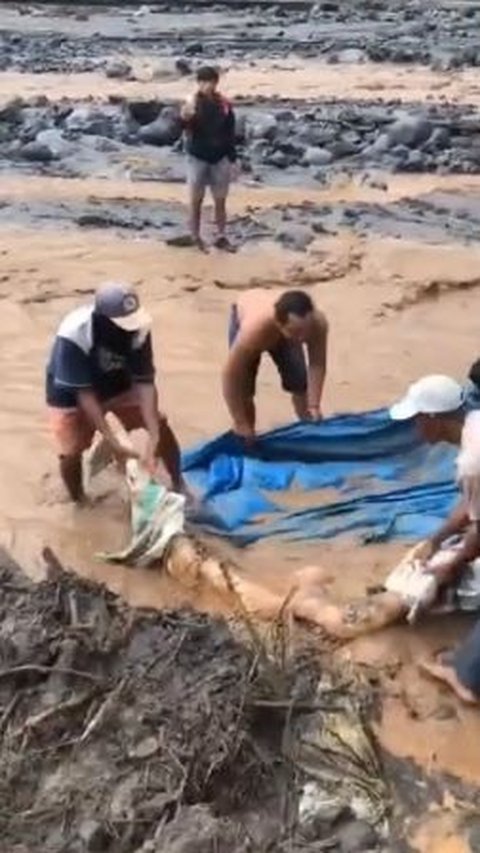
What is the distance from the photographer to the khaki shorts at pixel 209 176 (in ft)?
39.4

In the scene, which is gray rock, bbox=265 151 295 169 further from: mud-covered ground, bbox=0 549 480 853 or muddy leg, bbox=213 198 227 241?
mud-covered ground, bbox=0 549 480 853

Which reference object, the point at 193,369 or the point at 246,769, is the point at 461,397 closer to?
the point at 246,769

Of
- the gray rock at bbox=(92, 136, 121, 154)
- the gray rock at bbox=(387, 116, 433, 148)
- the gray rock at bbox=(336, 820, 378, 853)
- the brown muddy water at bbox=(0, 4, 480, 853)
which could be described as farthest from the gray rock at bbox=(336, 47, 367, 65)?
the gray rock at bbox=(336, 820, 378, 853)

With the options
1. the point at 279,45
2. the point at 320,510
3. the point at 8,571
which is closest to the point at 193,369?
the point at 320,510

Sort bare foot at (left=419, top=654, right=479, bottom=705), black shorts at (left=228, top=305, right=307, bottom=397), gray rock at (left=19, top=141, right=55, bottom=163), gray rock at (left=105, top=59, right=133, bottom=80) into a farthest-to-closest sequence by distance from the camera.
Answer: gray rock at (left=105, top=59, right=133, bottom=80) → gray rock at (left=19, top=141, right=55, bottom=163) → black shorts at (left=228, top=305, right=307, bottom=397) → bare foot at (left=419, top=654, right=479, bottom=705)

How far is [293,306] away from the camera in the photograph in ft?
24.4

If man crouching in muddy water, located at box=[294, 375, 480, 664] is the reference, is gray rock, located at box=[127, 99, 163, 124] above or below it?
below

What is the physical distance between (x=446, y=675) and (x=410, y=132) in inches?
413

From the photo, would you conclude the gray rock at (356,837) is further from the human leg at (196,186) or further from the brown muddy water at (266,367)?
the human leg at (196,186)

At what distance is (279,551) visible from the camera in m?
7.47

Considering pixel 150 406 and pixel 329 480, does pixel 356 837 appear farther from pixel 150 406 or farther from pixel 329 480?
pixel 329 480

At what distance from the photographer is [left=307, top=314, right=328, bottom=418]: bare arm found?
7.81m

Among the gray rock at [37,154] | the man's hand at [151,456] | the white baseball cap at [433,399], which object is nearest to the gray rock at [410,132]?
the gray rock at [37,154]

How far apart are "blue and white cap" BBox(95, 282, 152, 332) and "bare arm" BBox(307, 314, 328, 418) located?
3.39 feet
